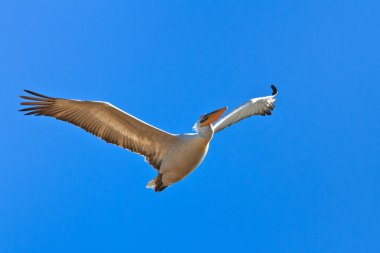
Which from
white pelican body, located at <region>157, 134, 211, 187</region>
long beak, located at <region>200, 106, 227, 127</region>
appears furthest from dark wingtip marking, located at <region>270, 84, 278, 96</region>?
white pelican body, located at <region>157, 134, 211, 187</region>

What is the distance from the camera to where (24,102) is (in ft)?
40.1

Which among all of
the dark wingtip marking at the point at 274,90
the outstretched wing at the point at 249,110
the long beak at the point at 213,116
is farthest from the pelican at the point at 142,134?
the dark wingtip marking at the point at 274,90

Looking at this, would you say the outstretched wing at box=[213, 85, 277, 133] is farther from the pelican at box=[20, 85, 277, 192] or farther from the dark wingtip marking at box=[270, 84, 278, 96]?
the pelican at box=[20, 85, 277, 192]

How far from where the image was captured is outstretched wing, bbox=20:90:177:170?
12352 millimetres

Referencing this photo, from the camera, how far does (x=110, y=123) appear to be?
507 inches

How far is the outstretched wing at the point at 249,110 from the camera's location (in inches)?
549

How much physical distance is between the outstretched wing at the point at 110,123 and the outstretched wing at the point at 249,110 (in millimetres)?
1351

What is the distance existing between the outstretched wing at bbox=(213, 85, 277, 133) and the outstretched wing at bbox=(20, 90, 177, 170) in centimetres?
135

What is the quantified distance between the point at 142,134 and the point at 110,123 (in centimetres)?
63

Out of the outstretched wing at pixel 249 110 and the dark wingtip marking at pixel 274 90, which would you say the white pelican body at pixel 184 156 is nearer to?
the outstretched wing at pixel 249 110

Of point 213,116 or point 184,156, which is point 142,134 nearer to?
point 184,156

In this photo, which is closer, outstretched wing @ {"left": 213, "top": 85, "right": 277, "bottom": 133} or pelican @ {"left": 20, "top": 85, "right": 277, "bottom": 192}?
pelican @ {"left": 20, "top": 85, "right": 277, "bottom": 192}

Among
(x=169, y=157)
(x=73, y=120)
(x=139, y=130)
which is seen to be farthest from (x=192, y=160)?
(x=73, y=120)

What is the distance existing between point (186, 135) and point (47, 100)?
2.54m
